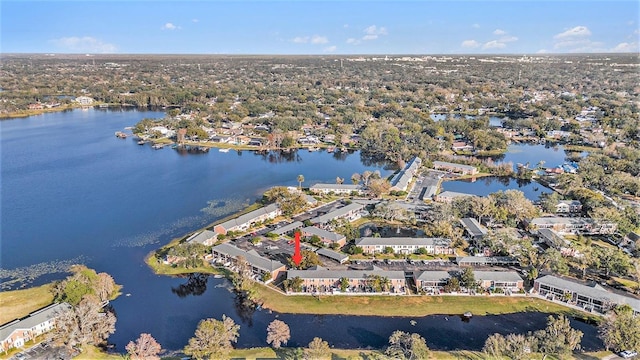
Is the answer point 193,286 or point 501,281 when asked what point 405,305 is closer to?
A: point 501,281

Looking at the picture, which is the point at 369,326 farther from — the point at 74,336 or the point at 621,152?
the point at 621,152

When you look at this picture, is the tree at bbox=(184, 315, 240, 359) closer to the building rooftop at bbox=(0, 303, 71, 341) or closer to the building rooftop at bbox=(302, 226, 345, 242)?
the building rooftop at bbox=(0, 303, 71, 341)

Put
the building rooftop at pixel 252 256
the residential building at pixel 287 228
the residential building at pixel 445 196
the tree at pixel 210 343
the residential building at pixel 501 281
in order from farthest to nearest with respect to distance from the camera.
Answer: the residential building at pixel 445 196
the residential building at pixel 287 228
the building rooftop at pixel 252 256
the residential building at pixel 501 281
the tree at pixel 210 343

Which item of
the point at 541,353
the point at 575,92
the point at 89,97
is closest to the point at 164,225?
the point at 541,353

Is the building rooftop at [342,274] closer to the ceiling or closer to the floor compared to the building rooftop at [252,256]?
closer to the floor

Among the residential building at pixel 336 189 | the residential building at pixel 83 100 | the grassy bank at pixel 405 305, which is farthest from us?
the residential building at pixel 83 100

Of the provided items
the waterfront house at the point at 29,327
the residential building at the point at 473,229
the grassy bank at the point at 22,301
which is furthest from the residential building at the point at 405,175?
the waterfront house at the point at 29,327

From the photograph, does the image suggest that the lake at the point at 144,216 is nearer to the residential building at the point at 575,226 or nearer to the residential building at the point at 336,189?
the residential building at the point at 336,189
